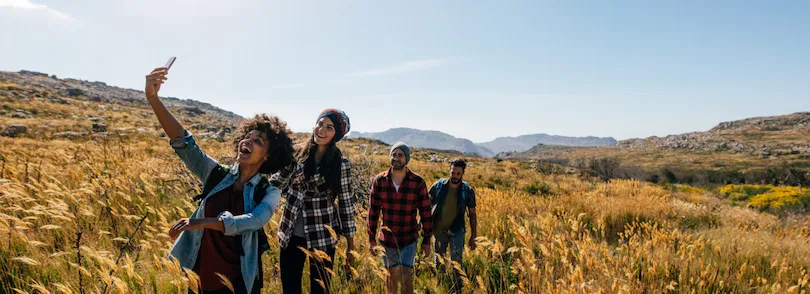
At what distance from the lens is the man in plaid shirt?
319 cm

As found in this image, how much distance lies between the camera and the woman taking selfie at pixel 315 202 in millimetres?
2725

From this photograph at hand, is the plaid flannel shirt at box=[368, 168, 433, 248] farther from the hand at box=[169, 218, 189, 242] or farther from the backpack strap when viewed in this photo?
the hand at box=[169, 218, 189, 242]

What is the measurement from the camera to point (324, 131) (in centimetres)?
282

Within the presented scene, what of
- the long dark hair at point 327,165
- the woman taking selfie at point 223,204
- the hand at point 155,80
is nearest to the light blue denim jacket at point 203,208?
the woman taking selfie at point 223,204

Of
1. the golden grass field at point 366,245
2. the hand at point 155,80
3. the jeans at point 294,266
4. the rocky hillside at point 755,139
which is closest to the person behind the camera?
the hand at point 155,80

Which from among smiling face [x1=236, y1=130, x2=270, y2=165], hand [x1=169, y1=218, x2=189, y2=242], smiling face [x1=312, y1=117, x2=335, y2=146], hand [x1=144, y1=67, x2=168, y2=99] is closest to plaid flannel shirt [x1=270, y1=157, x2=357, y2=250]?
smiling face [x1=312, y1=117, x2=335, y2=146]

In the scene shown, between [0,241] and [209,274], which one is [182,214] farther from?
[209,274]

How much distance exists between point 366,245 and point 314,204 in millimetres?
1480

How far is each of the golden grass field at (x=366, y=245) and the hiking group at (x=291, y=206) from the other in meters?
0.23

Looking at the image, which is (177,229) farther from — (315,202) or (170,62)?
(315,202)

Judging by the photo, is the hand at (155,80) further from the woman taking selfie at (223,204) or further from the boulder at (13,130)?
the boulder at (13,130)

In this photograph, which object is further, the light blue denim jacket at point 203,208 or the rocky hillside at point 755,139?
the rocky hillside at point 755,139

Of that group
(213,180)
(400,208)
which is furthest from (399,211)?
(213,180)

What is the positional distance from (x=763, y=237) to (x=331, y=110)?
7555 millimetres
